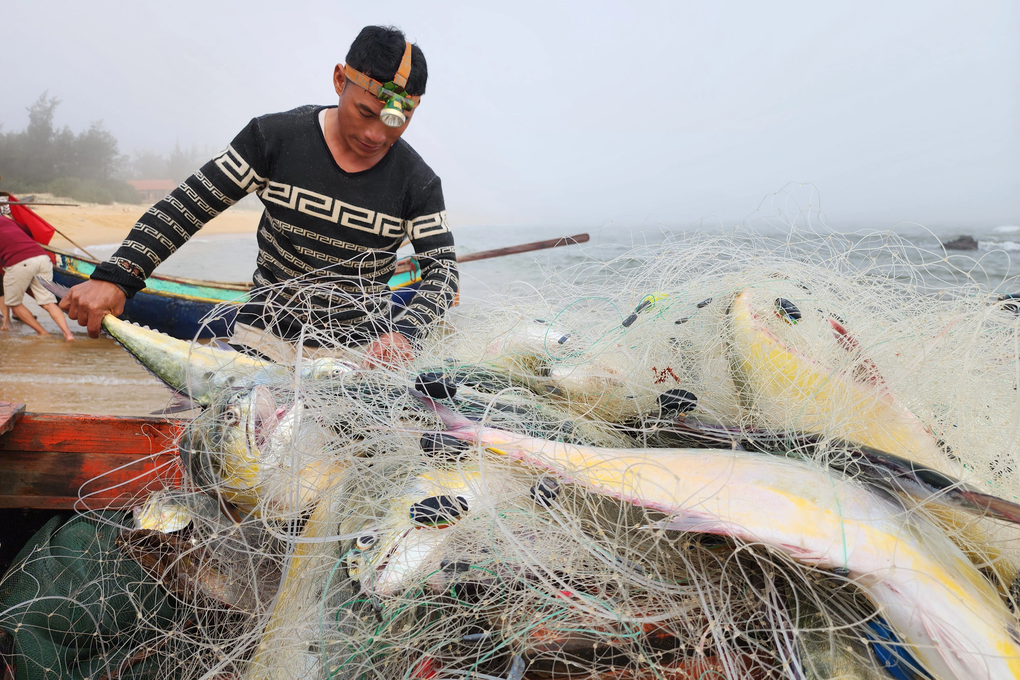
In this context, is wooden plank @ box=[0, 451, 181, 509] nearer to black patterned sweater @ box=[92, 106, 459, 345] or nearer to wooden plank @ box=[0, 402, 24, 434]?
wooden plank @ box=[0, 402, 24, 434]

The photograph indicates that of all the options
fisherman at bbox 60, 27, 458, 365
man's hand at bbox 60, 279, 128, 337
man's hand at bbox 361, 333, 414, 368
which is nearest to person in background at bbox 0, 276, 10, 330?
fisherman at bbox 60, 27, 458, 365

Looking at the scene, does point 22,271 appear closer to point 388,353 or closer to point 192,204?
point 192,204

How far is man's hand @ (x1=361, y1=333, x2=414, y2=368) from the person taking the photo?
1.29 metres

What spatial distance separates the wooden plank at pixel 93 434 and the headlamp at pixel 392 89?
4.10ft

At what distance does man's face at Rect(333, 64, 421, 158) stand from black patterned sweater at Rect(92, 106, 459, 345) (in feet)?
0.39

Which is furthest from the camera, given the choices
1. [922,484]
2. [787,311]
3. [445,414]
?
[787,311]

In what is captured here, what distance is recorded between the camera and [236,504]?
1182mm

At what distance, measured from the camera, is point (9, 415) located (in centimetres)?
142

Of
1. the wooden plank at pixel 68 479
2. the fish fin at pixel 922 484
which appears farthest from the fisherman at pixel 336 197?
the fish fin at pixel 922 484

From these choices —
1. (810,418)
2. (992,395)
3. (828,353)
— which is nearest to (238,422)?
(810,418)

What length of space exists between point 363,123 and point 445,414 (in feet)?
4.38

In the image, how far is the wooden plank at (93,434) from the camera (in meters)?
1.47

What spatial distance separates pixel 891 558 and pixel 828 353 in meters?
0.54

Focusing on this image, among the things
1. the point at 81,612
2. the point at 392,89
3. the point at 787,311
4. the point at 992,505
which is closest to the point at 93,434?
the point at 81,612
